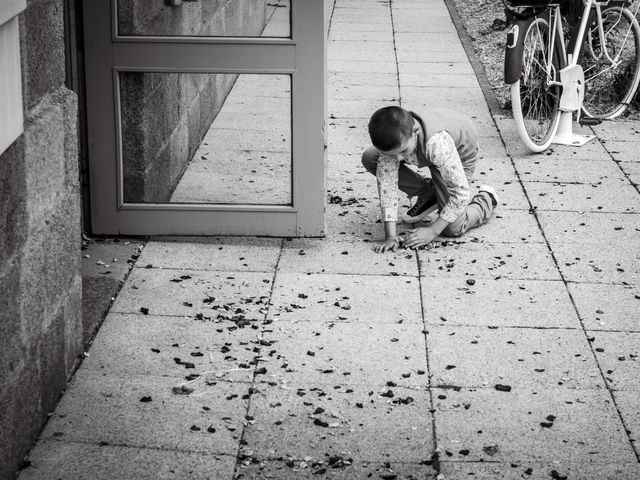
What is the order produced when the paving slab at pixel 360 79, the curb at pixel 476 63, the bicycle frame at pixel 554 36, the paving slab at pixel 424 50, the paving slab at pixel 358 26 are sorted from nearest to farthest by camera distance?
the bicycle frame at pixel 554 36 < the curb at pixel 476 63 < the paving slab at pixel 360 79 < the paving slab at pixel 424 50 < the paving slab at pixel 358 26

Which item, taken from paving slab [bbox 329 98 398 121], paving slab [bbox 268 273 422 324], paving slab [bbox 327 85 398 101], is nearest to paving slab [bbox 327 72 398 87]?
paving slab [bbox 327 85 398 101]

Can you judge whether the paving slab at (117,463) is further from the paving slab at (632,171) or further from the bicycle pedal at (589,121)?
the bicycle pedal at (589,121)

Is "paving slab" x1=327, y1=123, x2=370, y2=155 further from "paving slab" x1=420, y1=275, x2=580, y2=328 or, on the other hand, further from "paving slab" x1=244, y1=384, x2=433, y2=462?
"paving slab" x1=244, y1=384, x2=433, y2=462

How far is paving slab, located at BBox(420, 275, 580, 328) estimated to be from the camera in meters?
4.93

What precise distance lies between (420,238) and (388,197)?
28 cm

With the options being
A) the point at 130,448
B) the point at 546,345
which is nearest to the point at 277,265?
the point at 546,345

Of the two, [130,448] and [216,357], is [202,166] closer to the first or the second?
[216,357]

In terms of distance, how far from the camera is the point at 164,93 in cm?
630

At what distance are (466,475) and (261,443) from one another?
74 cm

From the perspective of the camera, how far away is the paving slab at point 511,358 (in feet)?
14.4

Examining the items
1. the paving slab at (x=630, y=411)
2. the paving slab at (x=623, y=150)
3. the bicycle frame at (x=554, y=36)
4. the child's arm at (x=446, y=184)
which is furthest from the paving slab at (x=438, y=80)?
the paving slab at (x=630, y=411)

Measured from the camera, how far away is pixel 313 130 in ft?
18.4

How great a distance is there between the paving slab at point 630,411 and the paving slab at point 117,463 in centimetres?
147

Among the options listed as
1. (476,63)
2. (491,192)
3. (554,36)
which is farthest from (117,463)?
(476,63)
